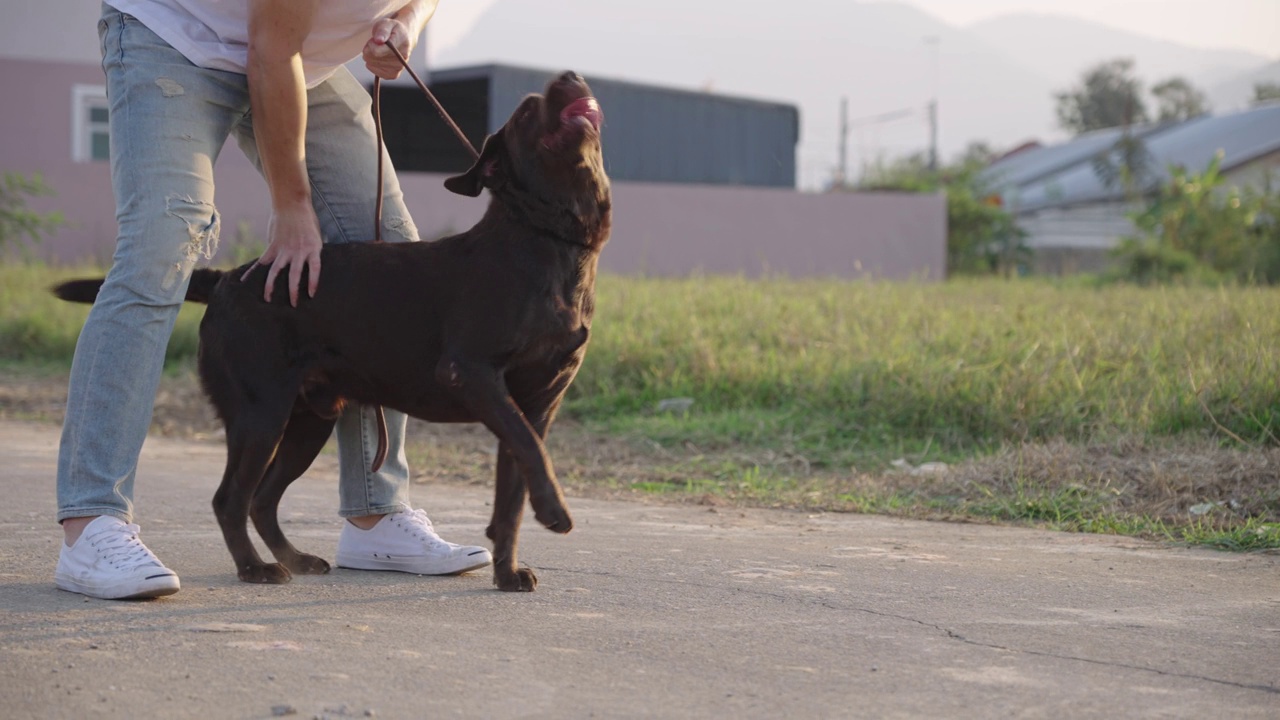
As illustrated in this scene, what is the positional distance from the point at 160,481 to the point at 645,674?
2986 mm

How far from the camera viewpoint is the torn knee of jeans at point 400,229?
3.41m

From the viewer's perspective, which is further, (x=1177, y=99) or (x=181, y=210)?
(x=1177, y=99)

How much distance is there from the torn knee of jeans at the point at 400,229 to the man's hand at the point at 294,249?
299 mm

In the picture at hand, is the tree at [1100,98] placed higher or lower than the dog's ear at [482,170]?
higher

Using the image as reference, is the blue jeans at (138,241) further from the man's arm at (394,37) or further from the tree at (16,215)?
the tree at (16,215)

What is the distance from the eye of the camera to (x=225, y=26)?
10.2ft

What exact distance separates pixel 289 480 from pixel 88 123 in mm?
16131

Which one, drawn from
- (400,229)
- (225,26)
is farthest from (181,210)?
(400,229)

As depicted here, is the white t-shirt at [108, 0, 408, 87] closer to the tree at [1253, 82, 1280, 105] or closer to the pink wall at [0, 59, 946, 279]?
the pink wall at [0, 59, 946, 279]

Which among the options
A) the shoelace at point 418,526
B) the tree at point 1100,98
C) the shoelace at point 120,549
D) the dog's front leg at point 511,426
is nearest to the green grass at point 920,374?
the shoelace at point 418,526

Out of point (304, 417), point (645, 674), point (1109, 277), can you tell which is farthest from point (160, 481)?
point (1109, 277)

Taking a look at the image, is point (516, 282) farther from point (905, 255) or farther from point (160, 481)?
point (905, 255)

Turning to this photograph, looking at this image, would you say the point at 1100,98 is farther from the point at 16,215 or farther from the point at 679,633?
the point at 679,633

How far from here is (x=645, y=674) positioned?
93.3 inches
